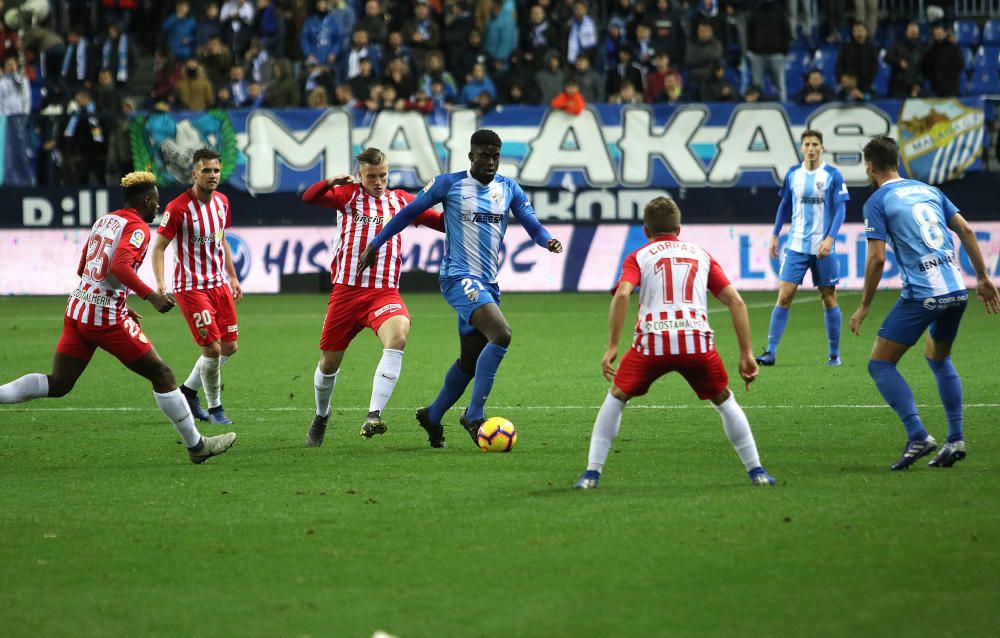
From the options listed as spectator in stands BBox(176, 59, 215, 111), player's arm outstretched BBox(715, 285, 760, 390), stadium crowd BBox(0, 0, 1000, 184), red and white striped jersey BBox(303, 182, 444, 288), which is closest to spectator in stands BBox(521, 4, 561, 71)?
stadium crowd BBox(0, 0, 1000, 184)

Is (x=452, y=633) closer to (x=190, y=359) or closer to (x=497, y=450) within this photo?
(x=497, y=450)

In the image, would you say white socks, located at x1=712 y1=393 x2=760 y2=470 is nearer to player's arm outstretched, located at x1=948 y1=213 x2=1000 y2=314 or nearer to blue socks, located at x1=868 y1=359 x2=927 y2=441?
blue socks, located at x1=868 y1=359 x2=927 y2=441

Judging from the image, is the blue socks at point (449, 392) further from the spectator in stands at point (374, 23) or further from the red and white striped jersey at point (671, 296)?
the spectator in stands at point (374, 23)

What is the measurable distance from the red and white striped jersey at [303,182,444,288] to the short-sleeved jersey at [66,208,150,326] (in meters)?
1.39

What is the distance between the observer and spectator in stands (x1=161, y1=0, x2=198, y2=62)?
2645cm

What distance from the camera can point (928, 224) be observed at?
26.3 ft

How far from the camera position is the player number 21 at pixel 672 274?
7.18 metres

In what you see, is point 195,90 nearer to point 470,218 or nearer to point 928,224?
point 470,218

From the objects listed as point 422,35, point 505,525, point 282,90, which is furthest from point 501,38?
point 505,525

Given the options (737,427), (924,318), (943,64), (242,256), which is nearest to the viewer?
(737,427)

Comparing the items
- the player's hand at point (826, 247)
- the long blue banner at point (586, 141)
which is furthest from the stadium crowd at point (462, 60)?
the player's hand at point (826, 247)

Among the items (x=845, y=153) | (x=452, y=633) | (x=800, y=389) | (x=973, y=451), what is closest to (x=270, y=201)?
(x=845, y=153)

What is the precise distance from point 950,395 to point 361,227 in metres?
4.01

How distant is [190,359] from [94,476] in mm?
6781
